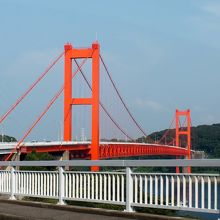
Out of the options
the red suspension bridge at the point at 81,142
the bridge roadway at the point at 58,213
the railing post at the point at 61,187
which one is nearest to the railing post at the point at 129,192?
the bridge roadway at the point at 58,213

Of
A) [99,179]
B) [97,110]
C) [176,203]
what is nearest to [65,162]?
[99,179]

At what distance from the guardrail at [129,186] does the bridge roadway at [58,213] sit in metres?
0.17

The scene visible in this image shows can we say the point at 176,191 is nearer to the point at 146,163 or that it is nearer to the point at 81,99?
the point at 146,163

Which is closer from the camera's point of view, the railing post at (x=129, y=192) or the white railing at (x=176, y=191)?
the white railing at (x=176, y=191)

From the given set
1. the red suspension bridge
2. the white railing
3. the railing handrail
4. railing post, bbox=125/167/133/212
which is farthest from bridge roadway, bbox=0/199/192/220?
the red suspension bridge

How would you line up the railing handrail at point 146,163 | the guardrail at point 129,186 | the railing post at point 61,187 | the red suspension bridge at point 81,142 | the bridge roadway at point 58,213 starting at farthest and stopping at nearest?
the red suspension bridge at point 81,142, the railing post at point 61,187, the bridge roadway at point 58,213, the guardrail at point 129,186, the railing handrail at point 146,163

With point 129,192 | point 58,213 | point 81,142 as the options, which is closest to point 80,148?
point 81,142

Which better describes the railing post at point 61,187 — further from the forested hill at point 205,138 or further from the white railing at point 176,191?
the forested hill at point 205,138

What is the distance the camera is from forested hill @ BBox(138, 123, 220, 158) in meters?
61.6

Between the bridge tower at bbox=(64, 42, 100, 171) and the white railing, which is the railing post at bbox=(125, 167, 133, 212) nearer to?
the white railing

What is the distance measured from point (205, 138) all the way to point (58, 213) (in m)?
62.7

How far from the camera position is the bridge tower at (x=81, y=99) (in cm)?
4556

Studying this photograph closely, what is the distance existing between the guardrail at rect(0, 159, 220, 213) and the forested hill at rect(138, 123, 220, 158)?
45335 millimetres

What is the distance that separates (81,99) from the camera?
161 feet
